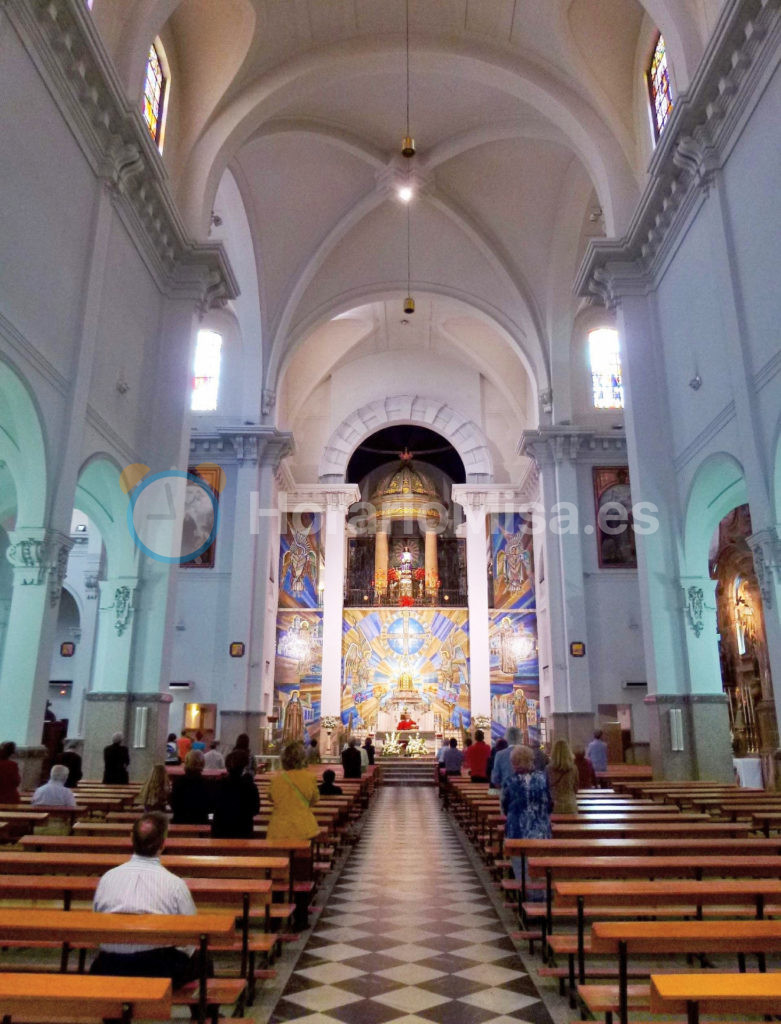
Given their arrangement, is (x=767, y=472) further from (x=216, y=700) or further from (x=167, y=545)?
(x=216, y=700)

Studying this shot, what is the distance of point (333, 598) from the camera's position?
1012 inches

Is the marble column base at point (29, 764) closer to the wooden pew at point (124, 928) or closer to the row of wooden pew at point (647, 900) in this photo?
the row of wooden pew at point (647, 900)

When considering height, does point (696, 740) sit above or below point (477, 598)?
below

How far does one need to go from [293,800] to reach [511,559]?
20790 mm

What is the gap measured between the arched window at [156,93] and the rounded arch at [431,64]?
70cm

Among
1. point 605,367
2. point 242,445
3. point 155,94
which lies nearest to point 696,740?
point 605,367

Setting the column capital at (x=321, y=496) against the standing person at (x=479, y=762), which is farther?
the column capital at (x=321, y=496)

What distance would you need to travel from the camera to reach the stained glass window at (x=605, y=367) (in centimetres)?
2053

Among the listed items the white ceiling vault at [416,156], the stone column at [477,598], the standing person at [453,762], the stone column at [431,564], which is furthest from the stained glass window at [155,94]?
the stone column at [431,564]

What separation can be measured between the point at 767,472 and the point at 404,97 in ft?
35.4

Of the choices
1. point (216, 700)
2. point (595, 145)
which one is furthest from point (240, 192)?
point (216, 700)

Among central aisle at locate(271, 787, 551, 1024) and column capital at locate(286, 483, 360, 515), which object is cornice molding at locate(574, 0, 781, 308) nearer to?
central aisle at locate(271, 787, 551, 1024)

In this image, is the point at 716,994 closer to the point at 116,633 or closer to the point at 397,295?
the point at 116,633

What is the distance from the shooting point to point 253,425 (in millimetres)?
19500
